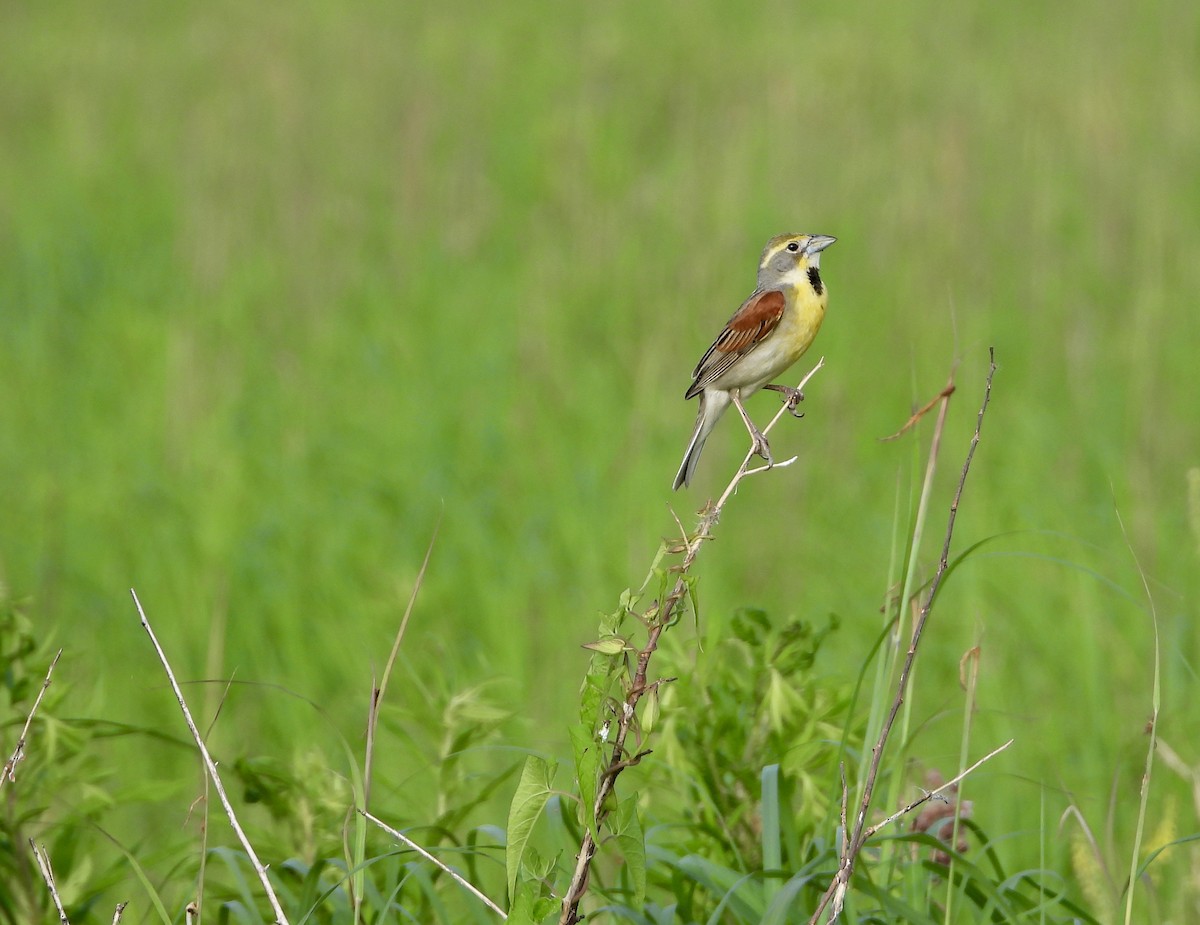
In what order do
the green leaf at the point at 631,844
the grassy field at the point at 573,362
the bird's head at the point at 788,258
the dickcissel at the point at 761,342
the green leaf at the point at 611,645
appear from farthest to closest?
the grassy field at the point at 573,362, the bird's head at the point at 788,258, the dickcissel at the point at 761,342, the green leaf at the point at 631,844, the green leaf at the point at 611,645

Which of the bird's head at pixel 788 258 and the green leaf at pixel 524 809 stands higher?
the bird's head at pixel 788 258

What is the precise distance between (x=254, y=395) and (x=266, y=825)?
3.25 metres

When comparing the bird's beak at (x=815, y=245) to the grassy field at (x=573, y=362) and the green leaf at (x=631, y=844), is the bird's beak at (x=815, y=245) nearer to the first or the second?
the grassy field at (x=573, y=362)

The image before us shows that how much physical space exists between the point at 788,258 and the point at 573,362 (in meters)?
4.47

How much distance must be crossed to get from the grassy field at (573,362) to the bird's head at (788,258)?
0.44 metres

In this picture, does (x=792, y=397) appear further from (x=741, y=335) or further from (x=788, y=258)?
(x=788, y=258)

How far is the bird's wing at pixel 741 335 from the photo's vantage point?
2.95m

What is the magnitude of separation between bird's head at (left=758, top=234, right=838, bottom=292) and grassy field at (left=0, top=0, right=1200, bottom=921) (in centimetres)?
44

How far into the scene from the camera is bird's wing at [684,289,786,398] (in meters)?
2.95

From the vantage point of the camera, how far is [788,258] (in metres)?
3.44

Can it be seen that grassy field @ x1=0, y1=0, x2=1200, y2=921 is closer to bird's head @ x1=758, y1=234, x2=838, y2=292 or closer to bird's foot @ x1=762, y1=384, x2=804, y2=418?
bird's head @ x1=758, y1=234, x2=838, y2=292

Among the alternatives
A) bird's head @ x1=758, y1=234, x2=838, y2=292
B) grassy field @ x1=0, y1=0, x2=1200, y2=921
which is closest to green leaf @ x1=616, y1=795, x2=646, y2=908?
grassy field @ x1=0, y1=0, x2=1200, y2=921

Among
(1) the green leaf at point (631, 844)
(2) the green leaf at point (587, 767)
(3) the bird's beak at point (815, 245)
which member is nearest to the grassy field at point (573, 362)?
(3) the bird's beak at point (815, 245)

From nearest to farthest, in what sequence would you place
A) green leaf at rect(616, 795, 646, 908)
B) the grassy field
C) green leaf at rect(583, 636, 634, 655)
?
green leaf at rect(583, 636, 634, 655), green leaf at rect(616, 795, 646, 908), the grassy field
